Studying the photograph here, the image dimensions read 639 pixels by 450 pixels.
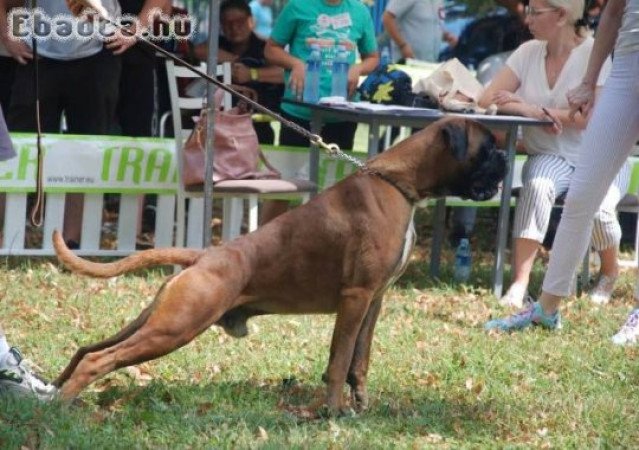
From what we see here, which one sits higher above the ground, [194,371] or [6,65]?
[6,65]

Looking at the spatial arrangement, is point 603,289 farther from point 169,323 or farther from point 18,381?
point 18,381

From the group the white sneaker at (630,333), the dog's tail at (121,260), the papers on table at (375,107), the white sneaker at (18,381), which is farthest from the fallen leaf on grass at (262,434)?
the papers on table at (375,107)

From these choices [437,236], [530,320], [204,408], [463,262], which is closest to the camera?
[204,408]

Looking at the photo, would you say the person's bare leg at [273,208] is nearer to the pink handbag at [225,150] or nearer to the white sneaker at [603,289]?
the pink handbag at [225,150]

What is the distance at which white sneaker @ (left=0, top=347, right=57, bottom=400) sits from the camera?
4.80m

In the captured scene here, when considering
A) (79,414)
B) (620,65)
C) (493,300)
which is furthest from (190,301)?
(493,300)

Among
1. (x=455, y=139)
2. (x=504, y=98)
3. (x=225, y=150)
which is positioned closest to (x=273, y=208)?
(x=225, y=150)

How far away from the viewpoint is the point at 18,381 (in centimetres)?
484

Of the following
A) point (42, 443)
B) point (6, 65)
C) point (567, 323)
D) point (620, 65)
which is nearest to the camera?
point (42, 443)

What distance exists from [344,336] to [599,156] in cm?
193

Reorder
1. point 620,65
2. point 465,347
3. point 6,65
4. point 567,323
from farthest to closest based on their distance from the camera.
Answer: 1. point 6,65
2. point 567,323
3. point 465,347
4. point 620,65

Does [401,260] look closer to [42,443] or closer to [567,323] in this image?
[42,443]

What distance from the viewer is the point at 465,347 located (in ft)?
20.7

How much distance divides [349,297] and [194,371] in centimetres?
106
